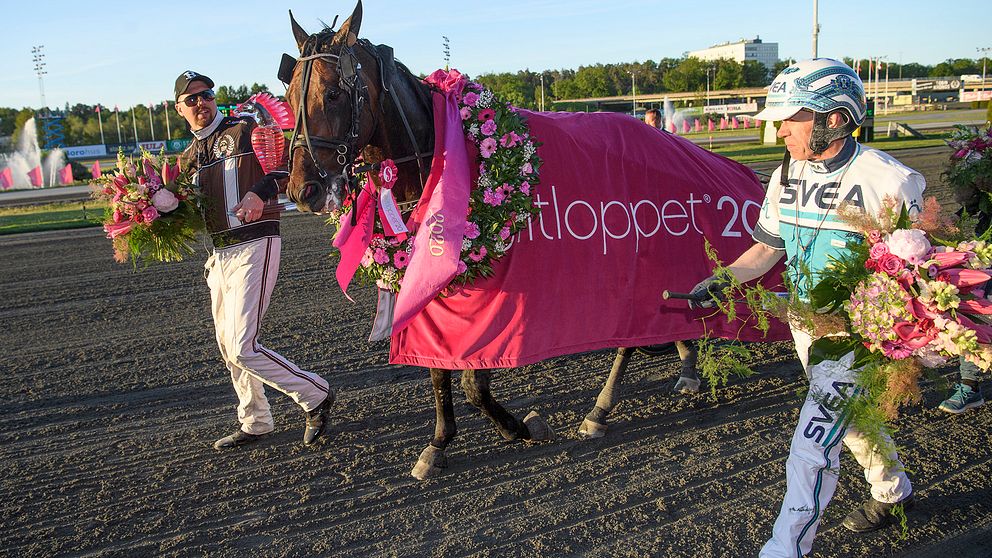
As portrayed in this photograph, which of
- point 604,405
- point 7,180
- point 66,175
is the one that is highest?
point 66,175

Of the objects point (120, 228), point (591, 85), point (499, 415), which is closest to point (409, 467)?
point (499, 415)

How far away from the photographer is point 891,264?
2.46 metres

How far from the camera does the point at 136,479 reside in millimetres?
3971

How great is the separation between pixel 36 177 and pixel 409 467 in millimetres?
36473

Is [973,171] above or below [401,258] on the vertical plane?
above

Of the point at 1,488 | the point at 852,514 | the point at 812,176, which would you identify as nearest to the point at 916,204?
the point at 812,176

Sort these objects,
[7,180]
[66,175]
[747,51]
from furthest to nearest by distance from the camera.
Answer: [747,51] → [7,180] → [66,175]

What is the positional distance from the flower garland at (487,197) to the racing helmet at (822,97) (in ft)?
4.18

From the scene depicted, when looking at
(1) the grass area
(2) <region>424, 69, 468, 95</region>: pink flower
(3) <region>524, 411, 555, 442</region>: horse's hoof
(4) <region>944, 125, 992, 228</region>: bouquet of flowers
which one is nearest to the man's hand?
(2) <region>424, 69, 468, 95</region>: pink flower

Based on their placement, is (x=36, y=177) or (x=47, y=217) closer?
(x=47, y=217)

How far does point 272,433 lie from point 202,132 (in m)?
1.80

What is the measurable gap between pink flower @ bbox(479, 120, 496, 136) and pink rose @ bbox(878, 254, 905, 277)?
6.31 ft

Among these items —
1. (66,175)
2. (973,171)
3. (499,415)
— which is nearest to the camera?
(499,415)

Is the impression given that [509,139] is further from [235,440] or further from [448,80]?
[235,440]
